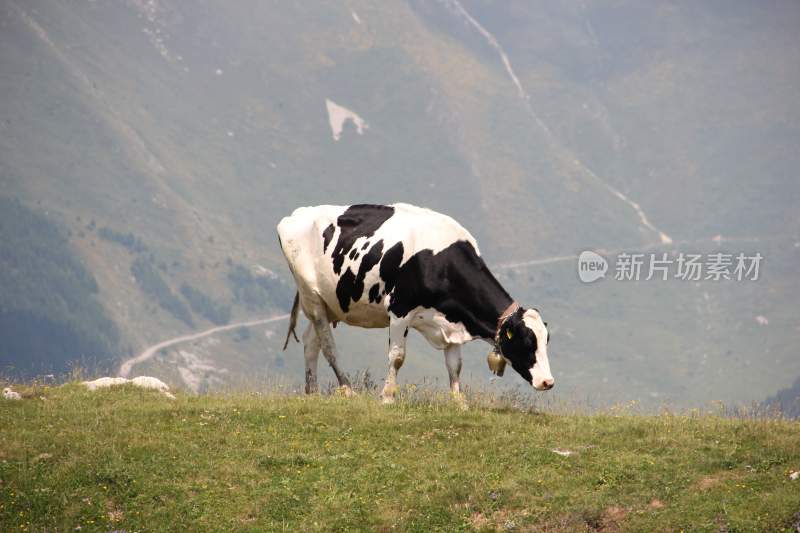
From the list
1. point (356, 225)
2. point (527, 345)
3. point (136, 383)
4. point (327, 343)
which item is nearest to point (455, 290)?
point (527, 345)

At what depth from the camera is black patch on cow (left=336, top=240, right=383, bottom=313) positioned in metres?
26.6

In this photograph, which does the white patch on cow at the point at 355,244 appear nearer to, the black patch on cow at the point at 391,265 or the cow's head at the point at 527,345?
the black patch on cow at the point at 391,265

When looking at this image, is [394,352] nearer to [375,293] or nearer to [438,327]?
[438,327]

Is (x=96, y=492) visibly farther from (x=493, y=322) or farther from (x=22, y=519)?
(x=493, y=322)

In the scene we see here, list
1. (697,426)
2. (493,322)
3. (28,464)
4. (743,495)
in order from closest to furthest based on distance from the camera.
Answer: (743,495)
(28,464)
(697,426)
(493,322)

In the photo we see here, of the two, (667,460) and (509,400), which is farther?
(509,400)

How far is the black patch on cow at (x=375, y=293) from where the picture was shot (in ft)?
86.9

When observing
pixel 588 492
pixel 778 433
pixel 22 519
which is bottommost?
pixel 22 519

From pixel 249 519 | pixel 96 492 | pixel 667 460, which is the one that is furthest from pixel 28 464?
pixel 667 460

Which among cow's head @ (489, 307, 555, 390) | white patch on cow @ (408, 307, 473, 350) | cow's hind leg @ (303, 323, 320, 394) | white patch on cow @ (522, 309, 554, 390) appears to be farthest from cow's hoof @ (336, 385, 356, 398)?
white patch on cow @ (522, 309, 554, 390)

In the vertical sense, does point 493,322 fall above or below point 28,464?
above

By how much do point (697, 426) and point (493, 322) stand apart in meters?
4.52

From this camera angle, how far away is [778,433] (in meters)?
22.2

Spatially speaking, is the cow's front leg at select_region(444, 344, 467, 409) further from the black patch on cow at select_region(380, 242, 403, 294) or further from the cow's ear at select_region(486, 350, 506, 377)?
the black patch on cow at select_region(380, 242, 403, 294)
